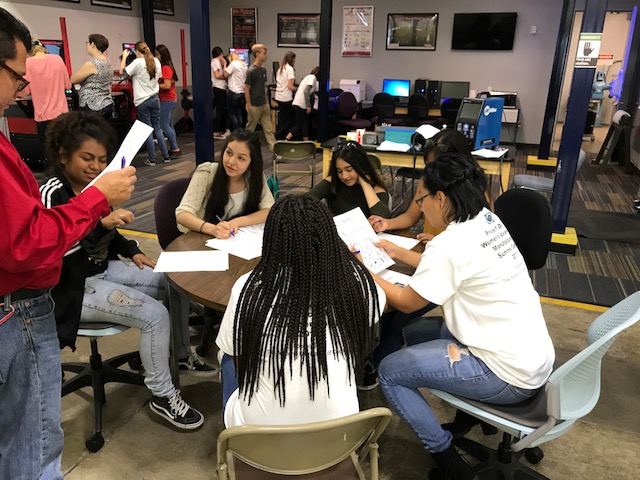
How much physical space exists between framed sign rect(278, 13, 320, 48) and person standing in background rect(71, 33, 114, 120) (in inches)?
180

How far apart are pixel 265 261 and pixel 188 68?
9.65 m

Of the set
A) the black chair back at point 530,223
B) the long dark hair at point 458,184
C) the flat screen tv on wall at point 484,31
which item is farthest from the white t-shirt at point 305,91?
the long dark hair at point 458,184

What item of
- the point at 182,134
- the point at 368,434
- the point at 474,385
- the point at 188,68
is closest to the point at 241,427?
→ the point at 368,434

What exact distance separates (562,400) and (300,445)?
84 cm

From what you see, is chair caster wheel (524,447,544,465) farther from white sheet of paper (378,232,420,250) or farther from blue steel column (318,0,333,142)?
blue steel column (318,0,333,142)

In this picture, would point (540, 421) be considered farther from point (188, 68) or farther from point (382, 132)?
point (188, 68)

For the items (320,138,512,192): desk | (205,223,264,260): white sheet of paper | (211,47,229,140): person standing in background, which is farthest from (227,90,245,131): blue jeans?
(205,223,264,260): white sheet of paper

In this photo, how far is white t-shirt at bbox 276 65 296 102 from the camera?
333 inches

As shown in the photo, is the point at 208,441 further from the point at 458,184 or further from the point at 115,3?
the point at 115,3

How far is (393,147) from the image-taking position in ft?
15.2

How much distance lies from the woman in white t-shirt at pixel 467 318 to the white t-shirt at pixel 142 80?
19.1ft

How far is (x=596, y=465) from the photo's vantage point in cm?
204

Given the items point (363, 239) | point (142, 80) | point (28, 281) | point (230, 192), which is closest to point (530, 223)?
point (363, 239)

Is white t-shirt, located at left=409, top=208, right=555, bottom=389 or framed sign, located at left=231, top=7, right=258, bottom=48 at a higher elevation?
framed sign, located at left=231, top=7, right=258, bottom=48
